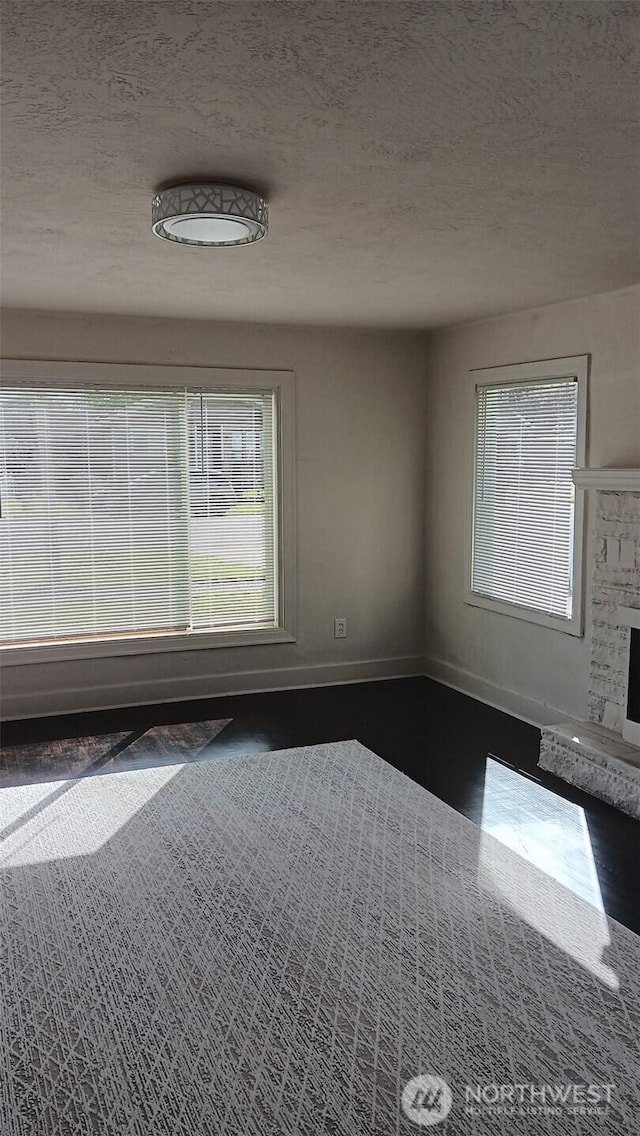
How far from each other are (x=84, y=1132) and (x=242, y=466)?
13.7 feet


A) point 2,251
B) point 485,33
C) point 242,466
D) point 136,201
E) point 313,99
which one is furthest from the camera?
point 242,466

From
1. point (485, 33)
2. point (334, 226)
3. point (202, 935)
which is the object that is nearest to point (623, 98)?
point (485, 33)

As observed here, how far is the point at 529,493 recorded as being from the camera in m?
5.11

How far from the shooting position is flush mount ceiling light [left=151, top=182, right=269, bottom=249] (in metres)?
2.66

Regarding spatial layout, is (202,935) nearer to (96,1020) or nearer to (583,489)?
Result: (96,1020)

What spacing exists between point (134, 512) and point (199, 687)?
1216 millimetres

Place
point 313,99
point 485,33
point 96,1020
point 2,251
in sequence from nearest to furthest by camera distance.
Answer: point 485,33 → point 313,99 → point 96,1020 → point 2,251

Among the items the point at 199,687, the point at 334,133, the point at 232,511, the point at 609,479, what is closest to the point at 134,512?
the point at 232,511

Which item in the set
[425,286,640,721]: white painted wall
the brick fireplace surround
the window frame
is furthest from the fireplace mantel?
the window frame

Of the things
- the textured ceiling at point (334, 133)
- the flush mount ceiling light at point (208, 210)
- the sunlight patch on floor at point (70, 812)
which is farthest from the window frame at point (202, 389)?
the flush mount ceiling light at point (208, 210)

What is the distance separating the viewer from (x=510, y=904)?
3035mm

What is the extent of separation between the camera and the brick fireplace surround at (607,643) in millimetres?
4051

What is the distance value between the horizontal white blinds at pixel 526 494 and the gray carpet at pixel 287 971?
1.67m

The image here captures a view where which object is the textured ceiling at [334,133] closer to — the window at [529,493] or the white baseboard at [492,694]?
the window at [529,493]
